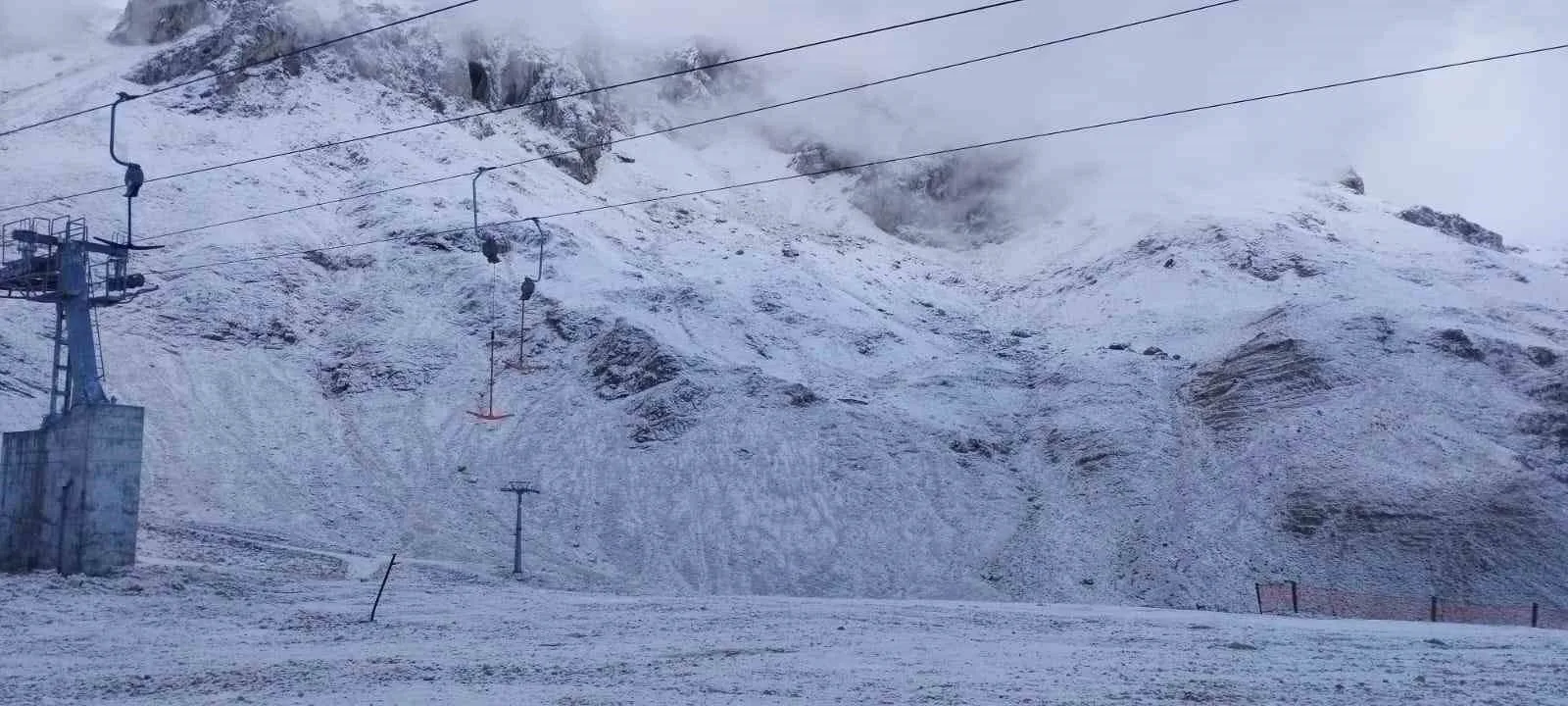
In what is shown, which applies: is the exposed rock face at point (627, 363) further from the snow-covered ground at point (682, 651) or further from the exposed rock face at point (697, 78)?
the exposed rock face at point (697, 78)

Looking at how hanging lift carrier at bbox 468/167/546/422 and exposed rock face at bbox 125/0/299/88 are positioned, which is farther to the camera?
exposed rock face at bbox 125/0/299/88

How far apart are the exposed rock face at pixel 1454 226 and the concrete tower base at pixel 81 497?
78.1 metres

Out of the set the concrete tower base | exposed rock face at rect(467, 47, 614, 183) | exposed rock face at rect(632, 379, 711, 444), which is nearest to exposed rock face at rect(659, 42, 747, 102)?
exposed rock face at rect(467, 47, 614, 183)

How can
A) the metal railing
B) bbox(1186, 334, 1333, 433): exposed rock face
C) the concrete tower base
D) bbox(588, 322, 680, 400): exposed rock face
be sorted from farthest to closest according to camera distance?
bbox(588, 322, 680, 400): exposed rock face → bbox(1186, 334, 1333, 433): exposed rock face → the metal railing → the concrete tower base

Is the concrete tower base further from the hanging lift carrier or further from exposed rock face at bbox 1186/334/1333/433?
exposed rock face at bbox 1186/334/1333/433

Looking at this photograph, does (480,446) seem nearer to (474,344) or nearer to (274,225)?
(474,344)

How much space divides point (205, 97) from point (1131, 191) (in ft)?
201

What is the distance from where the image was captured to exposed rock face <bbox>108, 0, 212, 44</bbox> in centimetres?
8194

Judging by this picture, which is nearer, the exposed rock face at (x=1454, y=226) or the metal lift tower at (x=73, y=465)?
the metal lift tower at (x=73, y=465)

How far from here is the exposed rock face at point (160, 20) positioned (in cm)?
8194

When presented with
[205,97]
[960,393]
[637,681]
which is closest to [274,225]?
[205,97]

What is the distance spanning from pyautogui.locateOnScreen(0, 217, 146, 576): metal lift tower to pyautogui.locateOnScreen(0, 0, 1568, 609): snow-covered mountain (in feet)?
29.8

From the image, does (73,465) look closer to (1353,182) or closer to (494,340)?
(494,340)

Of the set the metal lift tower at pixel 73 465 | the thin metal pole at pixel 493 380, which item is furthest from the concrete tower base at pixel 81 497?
the thin metal pole at pixel 493 380
